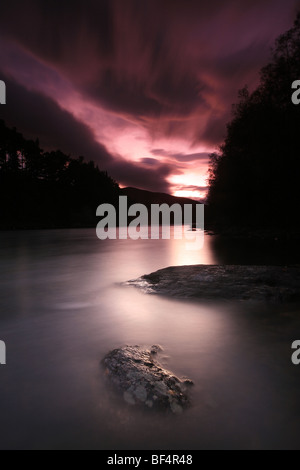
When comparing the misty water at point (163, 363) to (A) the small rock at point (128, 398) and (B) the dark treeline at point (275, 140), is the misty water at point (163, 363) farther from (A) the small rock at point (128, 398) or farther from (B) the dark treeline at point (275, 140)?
(B) the dark treeline at point (275, 140)

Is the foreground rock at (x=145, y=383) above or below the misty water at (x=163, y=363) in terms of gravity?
above

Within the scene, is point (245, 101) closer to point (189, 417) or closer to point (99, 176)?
point (189, 417)

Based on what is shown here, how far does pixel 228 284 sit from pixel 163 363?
3.94 m

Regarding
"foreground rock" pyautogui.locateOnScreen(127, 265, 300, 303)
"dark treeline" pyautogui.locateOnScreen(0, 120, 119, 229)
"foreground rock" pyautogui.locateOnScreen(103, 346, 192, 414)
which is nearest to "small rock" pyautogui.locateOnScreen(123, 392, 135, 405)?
"foreground rock" pyautogui.locateOnScreen(103, 346, 192, 414)

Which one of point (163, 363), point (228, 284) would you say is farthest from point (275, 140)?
point (163, 363)

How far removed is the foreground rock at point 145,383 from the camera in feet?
8.04

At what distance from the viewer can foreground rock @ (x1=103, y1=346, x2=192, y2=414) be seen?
2.45 m

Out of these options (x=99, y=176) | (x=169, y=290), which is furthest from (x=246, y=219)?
(x=99, y=176)

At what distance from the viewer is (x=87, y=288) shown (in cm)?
820

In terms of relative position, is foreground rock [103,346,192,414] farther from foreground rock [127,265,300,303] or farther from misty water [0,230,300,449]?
foreground rock [127,265,300,303]

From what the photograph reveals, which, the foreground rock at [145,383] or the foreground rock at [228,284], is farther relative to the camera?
the foreground rock at [228,284]

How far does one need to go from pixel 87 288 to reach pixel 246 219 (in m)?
39.1

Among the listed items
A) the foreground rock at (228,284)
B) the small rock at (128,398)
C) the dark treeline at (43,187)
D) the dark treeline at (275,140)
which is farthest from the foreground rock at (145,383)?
the dark treeline at (43,187)

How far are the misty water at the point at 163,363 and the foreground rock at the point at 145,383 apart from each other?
9 centimetres
